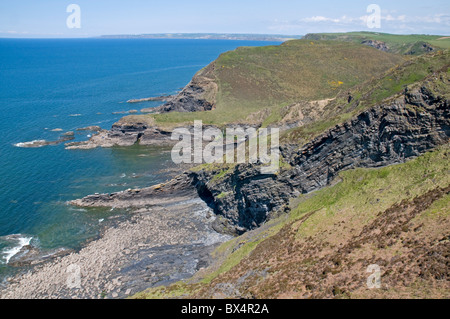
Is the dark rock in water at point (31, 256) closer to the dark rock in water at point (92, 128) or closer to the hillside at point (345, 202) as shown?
the hillside at point (345, 202)

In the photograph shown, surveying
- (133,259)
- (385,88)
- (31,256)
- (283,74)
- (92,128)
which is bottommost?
(31,256)

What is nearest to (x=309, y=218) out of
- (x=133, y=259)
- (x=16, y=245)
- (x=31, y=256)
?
(x=133, y=259)

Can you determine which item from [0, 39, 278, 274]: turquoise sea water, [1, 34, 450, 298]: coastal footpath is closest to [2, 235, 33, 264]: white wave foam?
[0, 39, 278, 274]: turquoise sea water

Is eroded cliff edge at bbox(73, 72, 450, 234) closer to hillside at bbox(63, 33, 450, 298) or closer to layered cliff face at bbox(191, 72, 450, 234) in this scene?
layered cliff face at bbox(191, 72, 450, 234)

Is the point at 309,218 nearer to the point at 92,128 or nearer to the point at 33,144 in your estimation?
the point at 33,144

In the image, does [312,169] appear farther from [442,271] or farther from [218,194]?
[442,271]

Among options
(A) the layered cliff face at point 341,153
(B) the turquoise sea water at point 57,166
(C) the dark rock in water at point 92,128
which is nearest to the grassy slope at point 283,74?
(C) the dark rock in water at point 92,128

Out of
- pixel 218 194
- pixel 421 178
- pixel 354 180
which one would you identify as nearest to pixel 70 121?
pixel 218 194
